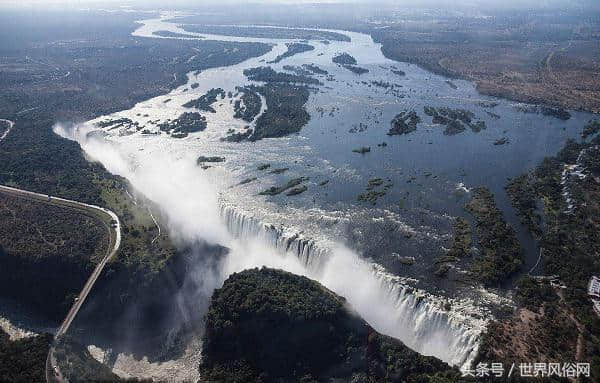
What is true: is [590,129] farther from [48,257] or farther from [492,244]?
[48,257]

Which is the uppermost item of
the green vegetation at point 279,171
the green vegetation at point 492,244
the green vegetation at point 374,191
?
the green vegetation at point 492,244

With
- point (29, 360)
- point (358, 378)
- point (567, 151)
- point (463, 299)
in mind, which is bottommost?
point (29, 360)

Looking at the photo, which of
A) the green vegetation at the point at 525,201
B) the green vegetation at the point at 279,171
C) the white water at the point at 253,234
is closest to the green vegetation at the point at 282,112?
the white water at the point at 253,234

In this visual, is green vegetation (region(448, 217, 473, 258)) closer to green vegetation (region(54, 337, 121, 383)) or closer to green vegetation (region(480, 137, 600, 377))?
green vegetation (region(480, 137, 600, 377))

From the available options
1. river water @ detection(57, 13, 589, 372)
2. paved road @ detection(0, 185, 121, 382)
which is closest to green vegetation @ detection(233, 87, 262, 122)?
river water @ detection(57, 13, 589, 372)

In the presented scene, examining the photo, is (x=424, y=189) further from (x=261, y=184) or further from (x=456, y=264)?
(x=261, y=184)

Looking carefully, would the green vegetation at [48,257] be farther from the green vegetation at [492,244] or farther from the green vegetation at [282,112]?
the green vegetation at [492,244]

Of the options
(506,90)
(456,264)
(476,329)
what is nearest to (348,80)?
(506,90)
